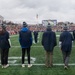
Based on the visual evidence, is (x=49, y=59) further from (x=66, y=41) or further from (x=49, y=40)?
(x=66, y=41)

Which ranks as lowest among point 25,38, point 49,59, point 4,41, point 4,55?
point 49,59

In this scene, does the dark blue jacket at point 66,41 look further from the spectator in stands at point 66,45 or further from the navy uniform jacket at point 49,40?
the navy uniform jacket at point 49,40

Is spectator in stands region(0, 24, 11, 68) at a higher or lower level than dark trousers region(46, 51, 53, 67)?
higher

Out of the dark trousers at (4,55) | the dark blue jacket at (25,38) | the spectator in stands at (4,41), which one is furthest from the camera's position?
the dark trousers at (4,55)

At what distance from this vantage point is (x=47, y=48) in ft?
43.1

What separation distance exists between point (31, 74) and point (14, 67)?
188 cm

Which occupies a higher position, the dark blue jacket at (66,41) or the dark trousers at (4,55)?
the dark blue jacket at (66,41)

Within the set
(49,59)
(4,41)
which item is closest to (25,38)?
(4,41)

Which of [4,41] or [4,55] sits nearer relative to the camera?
[4,41]

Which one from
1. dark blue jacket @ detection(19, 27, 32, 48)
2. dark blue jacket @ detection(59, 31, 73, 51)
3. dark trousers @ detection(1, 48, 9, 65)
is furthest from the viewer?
dark trousers @ detection(1, 48, 9, 65)

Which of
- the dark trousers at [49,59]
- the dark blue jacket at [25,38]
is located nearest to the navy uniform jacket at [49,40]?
the dark trousers at [49,59]

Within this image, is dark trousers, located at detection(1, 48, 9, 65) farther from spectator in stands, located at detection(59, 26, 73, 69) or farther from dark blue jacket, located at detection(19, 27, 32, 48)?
spectator in stands, located at detection(59, 26, 73, 69)

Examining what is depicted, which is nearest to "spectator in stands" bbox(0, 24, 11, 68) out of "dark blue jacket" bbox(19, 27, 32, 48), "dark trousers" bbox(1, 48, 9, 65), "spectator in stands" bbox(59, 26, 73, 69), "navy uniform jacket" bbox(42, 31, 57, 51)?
"dark trousers" bbox(1, 48, 9, 65)

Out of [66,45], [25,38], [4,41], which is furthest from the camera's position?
[4,41]
